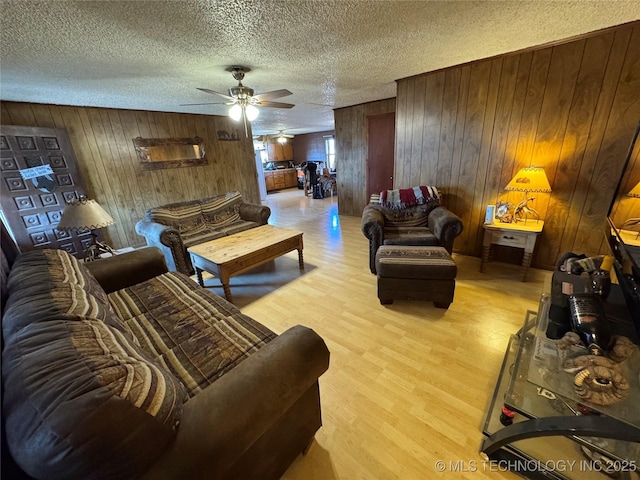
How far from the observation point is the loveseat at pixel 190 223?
9.16 feet

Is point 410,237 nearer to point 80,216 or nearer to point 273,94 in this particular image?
point 273,94

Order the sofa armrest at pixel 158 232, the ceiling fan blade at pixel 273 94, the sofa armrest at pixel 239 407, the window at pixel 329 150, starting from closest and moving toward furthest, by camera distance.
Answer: the sofa armrest at pixel 239 407
the ceiling fan blade at pixel 273 94
the sofa armrest at pixel 158 232
the window at pixel 329 150

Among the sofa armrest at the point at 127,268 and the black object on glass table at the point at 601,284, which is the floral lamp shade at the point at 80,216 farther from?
the black object on glass table at the point at 601,284

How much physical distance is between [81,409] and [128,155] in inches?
175

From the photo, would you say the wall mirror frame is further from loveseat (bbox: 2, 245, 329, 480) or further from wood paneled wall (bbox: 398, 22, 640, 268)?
wood paneled wall (bbox: 398, 22, 640, 268)

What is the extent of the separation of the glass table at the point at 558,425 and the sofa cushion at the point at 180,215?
3.36 m

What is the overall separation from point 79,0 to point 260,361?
2.04 meters

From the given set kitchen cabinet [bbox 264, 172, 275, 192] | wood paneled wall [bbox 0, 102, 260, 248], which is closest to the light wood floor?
wood paneled wall [bbox 0, 102, 260, 248]

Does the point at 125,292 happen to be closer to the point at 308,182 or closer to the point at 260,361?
the point at 260,361

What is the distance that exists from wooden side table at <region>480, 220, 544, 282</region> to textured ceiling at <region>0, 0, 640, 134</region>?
5.22 feet

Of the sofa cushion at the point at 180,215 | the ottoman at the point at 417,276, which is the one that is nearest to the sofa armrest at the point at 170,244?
the sofa cushion at the point at 180,215

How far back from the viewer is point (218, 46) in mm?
1922


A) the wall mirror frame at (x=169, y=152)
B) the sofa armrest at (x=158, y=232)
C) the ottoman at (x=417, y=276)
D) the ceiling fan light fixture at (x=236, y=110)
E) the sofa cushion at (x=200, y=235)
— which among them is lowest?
the ottoman at (x=417, y=276)

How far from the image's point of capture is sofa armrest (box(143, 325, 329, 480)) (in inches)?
26.4
